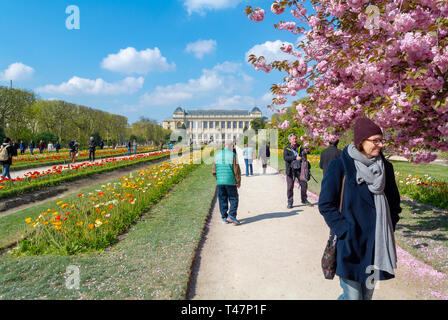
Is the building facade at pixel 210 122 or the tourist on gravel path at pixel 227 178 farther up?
the building facade at pixel 210 122

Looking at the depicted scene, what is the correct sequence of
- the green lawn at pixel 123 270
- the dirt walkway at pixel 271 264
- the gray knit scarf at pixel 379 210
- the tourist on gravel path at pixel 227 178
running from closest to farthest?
the gray knit scarf at pixel 379 210, the green lawn at pixel 123 270, the dirt walkway at pixel 271 264, the tourist on gravel path at pixel 227 178

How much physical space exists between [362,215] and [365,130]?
648 millimetres

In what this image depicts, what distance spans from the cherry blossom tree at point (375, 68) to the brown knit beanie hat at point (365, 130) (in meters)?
1.01

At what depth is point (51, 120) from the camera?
4091cm

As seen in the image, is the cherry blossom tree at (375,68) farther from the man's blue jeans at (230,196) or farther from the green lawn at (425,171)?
the green lawn at (425,171)

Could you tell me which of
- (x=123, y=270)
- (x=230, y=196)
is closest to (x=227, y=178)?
(x=230, y=196)

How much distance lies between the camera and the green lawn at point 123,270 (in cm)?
294

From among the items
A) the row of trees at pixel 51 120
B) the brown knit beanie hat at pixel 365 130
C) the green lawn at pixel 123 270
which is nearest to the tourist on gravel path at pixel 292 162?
the green lawn at pixel 123 270

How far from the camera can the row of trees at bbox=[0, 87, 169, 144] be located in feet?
104

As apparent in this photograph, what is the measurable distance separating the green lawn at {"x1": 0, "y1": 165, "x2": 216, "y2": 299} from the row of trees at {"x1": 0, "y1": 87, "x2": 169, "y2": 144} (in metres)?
30.7

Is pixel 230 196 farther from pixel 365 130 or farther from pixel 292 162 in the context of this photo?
pixel 365 130

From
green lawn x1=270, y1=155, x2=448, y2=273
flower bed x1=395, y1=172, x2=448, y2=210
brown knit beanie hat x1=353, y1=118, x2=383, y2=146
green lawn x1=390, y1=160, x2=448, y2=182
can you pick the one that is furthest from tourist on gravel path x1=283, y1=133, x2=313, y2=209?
green lawn x1=390, y1=160, x2=448, y2=182

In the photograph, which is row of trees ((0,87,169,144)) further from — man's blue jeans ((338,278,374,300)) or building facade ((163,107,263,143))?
building facade ((163,107,263,143))
